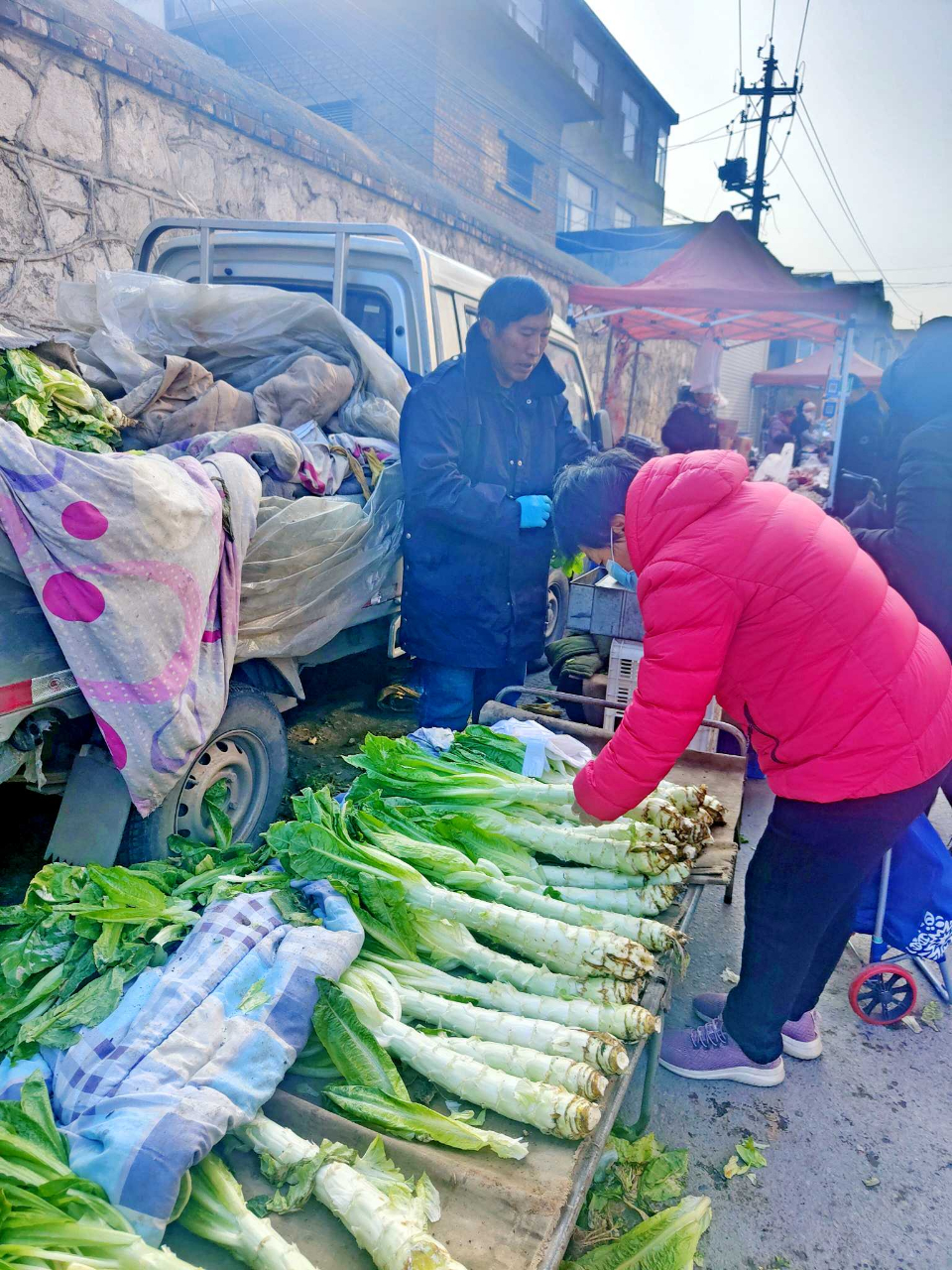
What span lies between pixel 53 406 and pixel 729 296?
11447mm

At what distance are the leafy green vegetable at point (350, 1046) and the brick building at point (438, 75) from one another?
15.2m

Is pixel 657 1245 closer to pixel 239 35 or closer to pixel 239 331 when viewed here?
pixel 239 331

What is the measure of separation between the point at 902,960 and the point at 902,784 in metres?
1.81

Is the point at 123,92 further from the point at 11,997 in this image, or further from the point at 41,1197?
the point at 41,1197

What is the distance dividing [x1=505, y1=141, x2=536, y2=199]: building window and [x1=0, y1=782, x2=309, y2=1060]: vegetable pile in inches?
927

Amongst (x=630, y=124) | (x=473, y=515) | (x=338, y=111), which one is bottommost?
(x=473, y=515)

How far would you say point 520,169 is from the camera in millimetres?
23609

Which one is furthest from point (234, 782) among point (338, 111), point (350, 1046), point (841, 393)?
point (338, 111)

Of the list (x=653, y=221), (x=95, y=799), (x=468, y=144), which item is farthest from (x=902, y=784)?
(x=653, y=221)

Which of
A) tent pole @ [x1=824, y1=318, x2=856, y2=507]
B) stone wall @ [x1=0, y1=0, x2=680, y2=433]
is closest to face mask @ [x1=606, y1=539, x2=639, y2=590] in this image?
stone wall @ [x1=0, y1=0, x2=680, y2=433]

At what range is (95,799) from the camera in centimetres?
292

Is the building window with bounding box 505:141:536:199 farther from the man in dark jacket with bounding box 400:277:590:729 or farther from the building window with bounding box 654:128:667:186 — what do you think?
the man in dark jacket with bounding box 400:277:590:729

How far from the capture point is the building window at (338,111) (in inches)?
722

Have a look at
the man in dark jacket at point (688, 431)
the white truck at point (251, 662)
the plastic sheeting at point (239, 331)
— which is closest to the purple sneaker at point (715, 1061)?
the white truck at point (251, 662)
